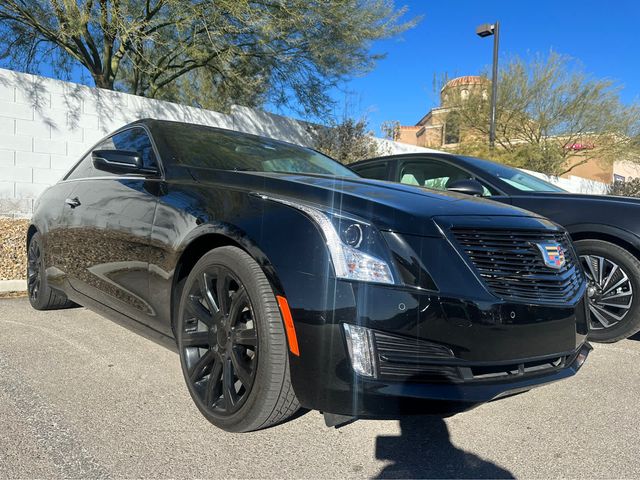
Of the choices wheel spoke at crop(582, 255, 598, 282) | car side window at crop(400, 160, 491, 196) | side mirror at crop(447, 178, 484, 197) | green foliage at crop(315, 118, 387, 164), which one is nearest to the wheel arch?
side mirror at crop(447, 178, 484, 197)

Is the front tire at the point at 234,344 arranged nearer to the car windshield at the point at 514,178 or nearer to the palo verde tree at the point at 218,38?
the car windshield at the point at 514,178

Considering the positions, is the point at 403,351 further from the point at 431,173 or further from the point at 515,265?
the point at 431,173

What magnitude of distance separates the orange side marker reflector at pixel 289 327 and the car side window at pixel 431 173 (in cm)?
310

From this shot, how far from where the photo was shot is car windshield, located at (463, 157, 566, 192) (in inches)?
177

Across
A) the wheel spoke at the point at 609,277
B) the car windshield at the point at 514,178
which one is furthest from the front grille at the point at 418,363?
the car windshield at the point at 514,178

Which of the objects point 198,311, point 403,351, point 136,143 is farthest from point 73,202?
point 403,351

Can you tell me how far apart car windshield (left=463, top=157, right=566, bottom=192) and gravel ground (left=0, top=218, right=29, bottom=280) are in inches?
196

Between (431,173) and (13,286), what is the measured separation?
14.6ft

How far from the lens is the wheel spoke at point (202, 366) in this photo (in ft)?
7.63

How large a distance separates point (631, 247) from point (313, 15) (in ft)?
25.0

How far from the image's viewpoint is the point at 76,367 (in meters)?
3.01

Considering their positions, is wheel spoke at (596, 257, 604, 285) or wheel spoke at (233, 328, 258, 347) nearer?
wheel spoke at (233, 328, 258, 347)

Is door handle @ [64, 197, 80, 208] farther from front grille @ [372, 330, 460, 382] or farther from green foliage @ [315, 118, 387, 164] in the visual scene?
green foliage @ [315, 118, 387, 164]

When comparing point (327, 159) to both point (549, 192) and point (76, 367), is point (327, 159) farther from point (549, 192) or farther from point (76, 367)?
point (76, 367)
